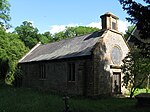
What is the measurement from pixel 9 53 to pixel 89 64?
16.7 m

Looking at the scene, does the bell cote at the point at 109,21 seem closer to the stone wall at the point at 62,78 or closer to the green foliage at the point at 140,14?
the stone wall at the point at 62,78

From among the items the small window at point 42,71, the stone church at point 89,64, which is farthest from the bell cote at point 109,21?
the small window at point 42,71

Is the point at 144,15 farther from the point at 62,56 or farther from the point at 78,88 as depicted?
the point at 62,56

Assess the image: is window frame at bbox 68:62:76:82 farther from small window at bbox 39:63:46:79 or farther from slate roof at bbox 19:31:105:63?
small window at bbox 39:63:46:79

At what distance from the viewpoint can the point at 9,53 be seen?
3750 cm

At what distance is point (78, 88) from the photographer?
25.9 meters

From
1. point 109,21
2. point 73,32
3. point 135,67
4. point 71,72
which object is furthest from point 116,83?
point 73,32

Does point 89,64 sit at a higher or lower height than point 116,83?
higher

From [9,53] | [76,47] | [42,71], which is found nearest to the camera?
[76,47]

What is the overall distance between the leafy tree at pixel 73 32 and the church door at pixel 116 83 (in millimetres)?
59685

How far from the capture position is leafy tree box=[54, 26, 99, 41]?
87831 millimetres

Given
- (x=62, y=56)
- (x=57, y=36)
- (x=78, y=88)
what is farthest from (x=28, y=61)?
(x=57, y=36)

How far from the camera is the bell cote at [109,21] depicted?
28.4m

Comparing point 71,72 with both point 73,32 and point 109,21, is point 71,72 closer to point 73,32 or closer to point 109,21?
point 109,21
